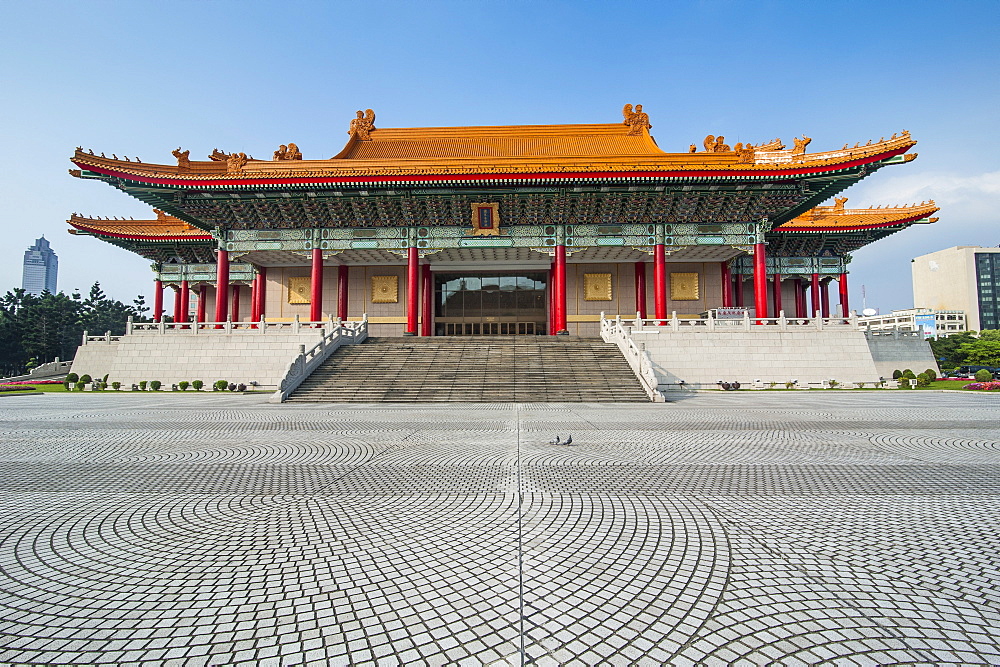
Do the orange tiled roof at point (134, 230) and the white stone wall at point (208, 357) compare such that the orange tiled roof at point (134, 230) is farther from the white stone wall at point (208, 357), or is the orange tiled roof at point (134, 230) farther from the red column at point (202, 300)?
the white stone wall at point (208, 357)

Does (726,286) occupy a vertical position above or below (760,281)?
above

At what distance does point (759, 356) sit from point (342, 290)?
21.5 meters

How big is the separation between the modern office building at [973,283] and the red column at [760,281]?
10872 centimetres

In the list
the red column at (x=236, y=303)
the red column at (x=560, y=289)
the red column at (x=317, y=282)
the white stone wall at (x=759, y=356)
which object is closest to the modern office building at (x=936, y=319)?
the white stone wall at (x=759, y=356)

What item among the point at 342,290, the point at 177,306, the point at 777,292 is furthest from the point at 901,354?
the point at 177,306

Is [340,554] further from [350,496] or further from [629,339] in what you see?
[629,339]

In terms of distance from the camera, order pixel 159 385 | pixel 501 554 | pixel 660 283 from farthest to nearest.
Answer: pixel 660 283 < pixel 159 385 < pixel 501 554

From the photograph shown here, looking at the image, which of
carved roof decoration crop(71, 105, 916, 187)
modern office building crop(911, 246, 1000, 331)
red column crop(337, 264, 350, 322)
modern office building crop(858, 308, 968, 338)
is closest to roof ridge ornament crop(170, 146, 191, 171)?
carved roof decoration crop(71, 105, 916, 187)

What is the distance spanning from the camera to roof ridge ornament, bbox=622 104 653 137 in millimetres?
29000

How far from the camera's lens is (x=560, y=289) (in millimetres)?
24016

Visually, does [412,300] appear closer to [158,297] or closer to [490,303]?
[490,303]

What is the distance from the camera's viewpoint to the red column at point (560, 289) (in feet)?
78.5

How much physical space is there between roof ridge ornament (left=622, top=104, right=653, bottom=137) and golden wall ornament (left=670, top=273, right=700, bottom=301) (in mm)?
9014

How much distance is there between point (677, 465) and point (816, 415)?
6.63 meters
